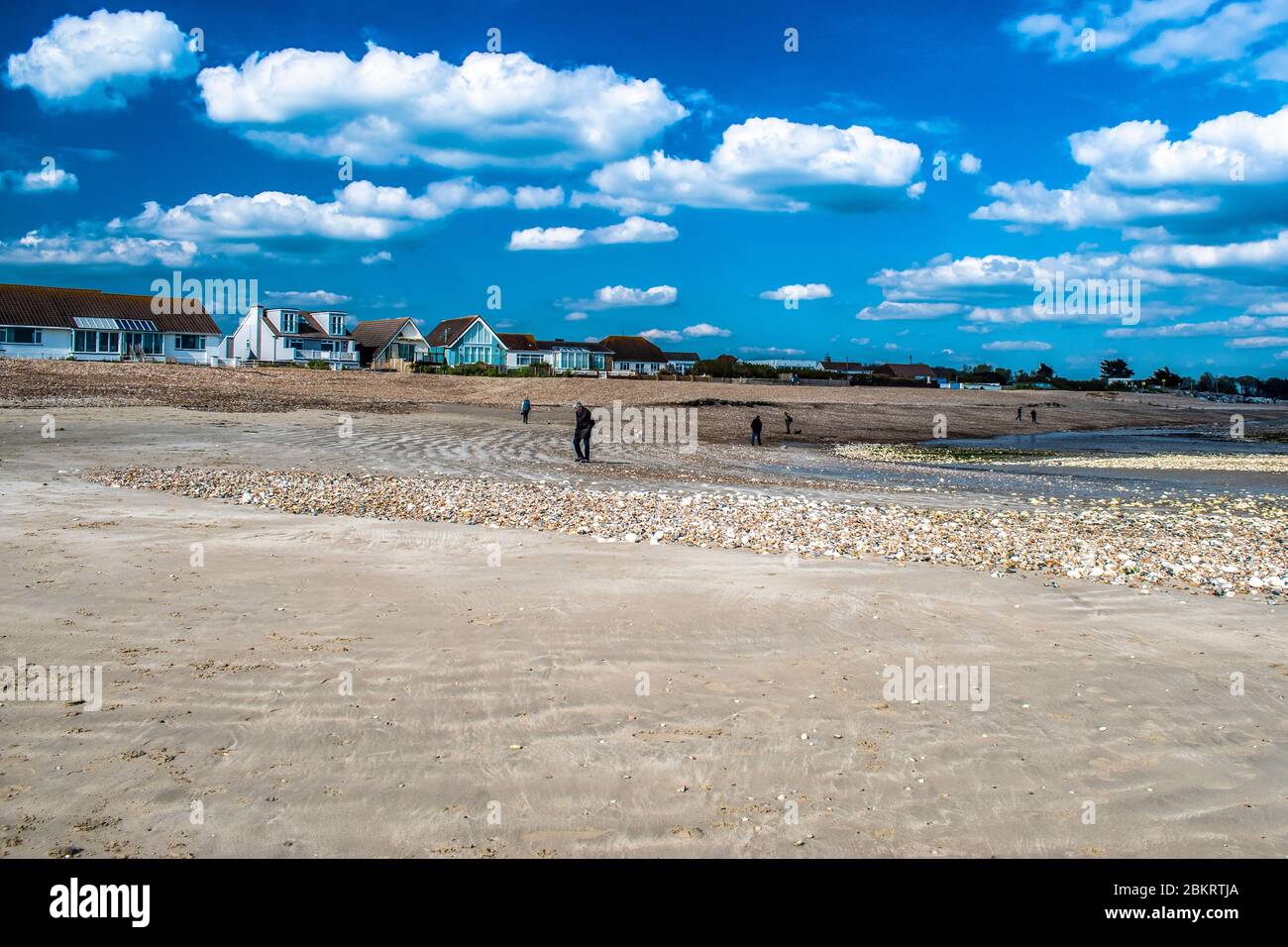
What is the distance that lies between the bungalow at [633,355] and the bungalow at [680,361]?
137cm

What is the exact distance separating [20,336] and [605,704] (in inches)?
2968

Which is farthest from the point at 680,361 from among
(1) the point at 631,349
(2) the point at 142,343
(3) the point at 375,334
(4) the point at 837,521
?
(4) the point at 837,521

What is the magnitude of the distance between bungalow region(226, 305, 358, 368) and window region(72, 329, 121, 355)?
38.3ft

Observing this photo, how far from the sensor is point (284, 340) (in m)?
85.1

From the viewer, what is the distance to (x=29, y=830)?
16.3ft

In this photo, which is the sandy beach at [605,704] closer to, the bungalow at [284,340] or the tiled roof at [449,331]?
the bungalow at [284,340]

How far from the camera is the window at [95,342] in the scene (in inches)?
2689

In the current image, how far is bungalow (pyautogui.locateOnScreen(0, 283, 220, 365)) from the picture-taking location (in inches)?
2576

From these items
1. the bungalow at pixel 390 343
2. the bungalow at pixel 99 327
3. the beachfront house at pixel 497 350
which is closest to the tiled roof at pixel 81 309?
the bungalow at pixel 99 327

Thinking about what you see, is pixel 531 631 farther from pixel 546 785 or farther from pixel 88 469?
pixel 88 469

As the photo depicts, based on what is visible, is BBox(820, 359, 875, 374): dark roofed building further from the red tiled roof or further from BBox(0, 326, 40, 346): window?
BBox(0, 326, 40, 346): window

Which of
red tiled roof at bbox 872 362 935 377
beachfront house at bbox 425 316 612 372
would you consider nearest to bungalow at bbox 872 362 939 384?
red tiled roof at bbox 872 362 935 377
